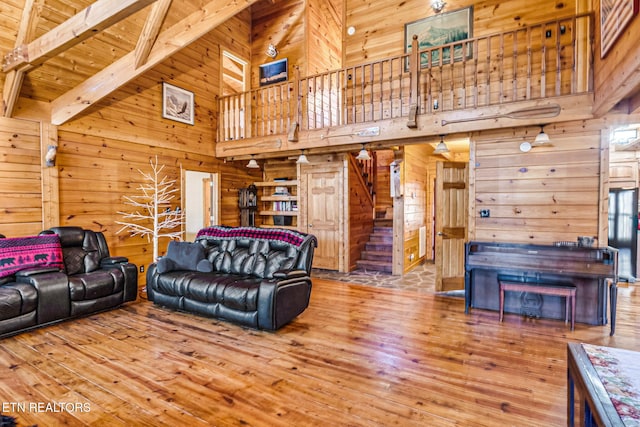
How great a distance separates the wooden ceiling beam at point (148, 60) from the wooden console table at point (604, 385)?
4795 millimetres

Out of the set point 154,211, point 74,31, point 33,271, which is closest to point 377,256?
point 154,211

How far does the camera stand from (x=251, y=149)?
6070mm

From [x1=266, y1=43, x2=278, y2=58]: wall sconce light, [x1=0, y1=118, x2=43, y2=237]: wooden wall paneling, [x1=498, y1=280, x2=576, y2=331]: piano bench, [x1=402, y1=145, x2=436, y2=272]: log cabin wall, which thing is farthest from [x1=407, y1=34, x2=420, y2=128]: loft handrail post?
[x1=0, y1=118, x2=43, y2=237]: wooden wall paneling

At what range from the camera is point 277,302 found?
3203 mm

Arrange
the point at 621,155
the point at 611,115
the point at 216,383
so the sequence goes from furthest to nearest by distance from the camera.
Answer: the point at 621,155
the point at 611,115
the point at 216,383

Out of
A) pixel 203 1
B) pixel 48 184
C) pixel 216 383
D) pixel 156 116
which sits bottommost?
pixel 216 383

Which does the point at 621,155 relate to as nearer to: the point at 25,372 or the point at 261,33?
the point at 261,33

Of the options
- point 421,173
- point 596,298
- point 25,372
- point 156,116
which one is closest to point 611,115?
point 596,298

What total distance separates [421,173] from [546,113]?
3690 millimetres

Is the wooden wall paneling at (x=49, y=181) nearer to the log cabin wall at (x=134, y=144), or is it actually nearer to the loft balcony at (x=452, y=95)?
the log cabin wall at (x=134, y=144)

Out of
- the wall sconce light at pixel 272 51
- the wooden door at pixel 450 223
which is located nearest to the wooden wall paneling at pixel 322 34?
the wall sconce light at pixel 272 51

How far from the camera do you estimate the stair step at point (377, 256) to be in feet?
21.9

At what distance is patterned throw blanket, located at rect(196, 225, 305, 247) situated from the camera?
3877 millimetres

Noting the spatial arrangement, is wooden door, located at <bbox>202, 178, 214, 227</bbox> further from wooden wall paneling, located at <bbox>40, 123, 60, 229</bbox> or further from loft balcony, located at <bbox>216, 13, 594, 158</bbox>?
wooden wall paneling, located at <bbox>40, 123, 60, 229</bbox>
